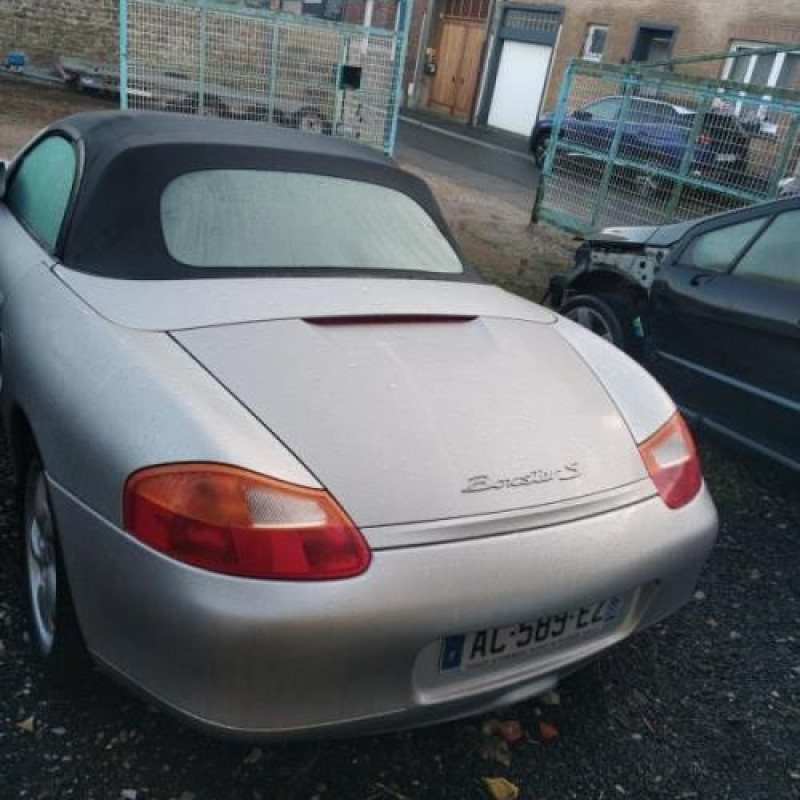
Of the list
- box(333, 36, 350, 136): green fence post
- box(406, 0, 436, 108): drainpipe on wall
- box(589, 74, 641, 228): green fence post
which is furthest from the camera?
box(406, 0, 436, 108): drainpipe on wall

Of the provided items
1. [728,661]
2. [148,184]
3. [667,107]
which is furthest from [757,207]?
[667,107]

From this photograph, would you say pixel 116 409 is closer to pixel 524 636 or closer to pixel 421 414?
pixel 421 414

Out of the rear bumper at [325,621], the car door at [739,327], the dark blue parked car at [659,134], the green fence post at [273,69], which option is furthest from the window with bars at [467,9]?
the rear bumper at [325,621]

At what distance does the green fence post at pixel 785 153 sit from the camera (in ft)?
22.8

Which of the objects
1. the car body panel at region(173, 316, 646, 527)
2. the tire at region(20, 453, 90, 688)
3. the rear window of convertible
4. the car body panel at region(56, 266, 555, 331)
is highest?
the rear window of convertible

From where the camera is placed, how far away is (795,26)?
17.1 metres

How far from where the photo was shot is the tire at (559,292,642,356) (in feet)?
14.8

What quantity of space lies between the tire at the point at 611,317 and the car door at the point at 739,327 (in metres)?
0.23

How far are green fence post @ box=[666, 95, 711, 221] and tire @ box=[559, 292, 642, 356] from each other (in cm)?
363

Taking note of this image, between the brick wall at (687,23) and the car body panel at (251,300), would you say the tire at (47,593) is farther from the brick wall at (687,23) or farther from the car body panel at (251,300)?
the brick wall at (687,23)

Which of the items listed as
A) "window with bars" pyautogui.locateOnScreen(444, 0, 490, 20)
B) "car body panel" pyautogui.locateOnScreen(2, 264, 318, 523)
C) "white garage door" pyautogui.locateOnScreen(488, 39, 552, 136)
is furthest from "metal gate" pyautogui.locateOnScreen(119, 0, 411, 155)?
"window with bars" pyautogui.locateOnScreen(444, 0, 490, 20)

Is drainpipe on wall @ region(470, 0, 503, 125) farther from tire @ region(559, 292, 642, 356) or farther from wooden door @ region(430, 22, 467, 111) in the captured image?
tire @ region(559, 292, 642, 356)

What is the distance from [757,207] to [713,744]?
2676 mm

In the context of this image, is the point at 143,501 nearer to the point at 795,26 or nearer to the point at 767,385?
the point at 767,385
